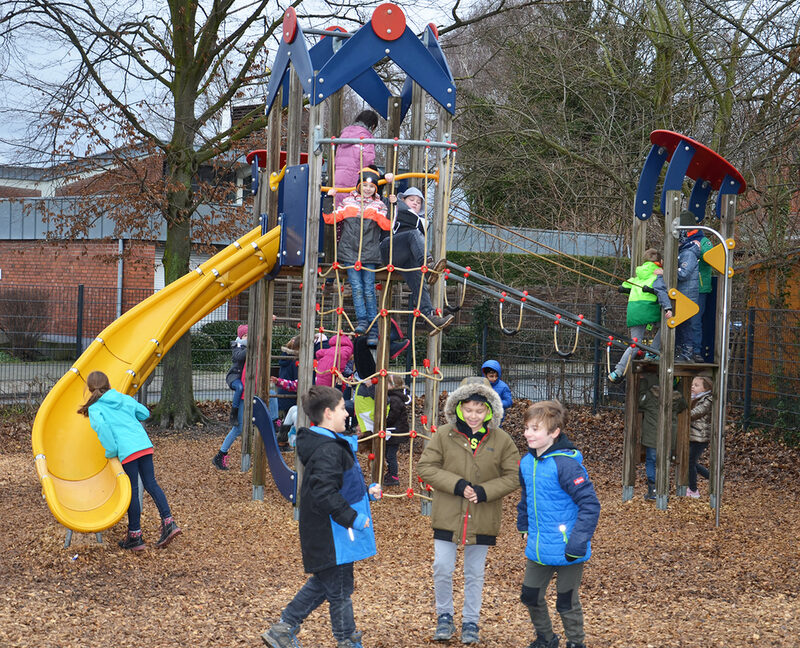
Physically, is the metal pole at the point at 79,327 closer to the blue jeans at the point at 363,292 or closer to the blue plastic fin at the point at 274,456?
the blue plastic fin at the point at 274,456

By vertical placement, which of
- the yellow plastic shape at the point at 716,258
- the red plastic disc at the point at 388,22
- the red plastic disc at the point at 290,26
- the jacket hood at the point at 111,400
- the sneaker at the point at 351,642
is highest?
the red plastic disc at the point at 290,26

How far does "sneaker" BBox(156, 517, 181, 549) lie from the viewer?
6.35 metres

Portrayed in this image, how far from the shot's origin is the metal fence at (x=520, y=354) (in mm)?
11250

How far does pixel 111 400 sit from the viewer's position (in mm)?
6223

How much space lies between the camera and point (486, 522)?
4543 millimetres

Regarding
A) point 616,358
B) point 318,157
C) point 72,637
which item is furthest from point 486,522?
point 616,358

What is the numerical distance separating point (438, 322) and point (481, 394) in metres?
2.34

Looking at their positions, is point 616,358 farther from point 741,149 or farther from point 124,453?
point 124,453

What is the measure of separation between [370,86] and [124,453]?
483 cm

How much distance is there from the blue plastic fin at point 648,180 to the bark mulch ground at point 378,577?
9.10 ft

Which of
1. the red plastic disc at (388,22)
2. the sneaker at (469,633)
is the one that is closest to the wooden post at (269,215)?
the red plastic disc at (388,22)

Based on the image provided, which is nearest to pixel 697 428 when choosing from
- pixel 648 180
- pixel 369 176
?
pixel 648 180

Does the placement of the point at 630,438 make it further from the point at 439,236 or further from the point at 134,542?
the point at 134,542

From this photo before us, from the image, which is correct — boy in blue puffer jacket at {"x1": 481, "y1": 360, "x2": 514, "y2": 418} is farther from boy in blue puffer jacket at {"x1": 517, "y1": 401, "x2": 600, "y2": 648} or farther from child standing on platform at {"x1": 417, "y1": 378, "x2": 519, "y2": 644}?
boy in blue puffer jacket at {"x1": 517, "y1": 401, "x2": 600, "y2": 648}
